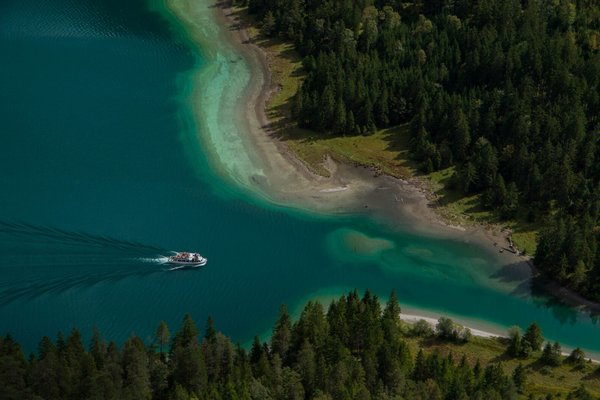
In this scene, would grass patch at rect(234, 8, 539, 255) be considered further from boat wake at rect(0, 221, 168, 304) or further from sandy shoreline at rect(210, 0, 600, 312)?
boat wake at rect(0, 221, 168, 304)

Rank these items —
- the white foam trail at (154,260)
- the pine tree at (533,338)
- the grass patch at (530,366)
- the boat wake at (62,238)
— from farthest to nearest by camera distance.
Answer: the boat wake at (62,238)
the white foam trail at (154,260)
the pine tree at (533,338)
the grass patch at (530,366)

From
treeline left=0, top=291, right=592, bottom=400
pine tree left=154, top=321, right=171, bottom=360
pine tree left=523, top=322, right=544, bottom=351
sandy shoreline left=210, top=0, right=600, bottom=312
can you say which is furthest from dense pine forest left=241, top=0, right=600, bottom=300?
pine tree left=154, top=321, right=171, bottom=360

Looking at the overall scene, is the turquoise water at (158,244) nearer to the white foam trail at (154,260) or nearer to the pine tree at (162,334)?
the white foam trail at (154,260)

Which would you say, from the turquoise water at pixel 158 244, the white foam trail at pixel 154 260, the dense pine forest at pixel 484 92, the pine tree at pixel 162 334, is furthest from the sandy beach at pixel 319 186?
the pine tree at pixel 162 334

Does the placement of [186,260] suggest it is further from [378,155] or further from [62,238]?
[378,155]

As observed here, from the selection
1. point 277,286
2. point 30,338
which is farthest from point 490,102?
point 30,338

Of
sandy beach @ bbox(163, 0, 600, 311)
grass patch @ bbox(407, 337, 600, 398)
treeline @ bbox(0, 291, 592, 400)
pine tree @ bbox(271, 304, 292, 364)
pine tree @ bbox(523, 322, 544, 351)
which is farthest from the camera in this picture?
sandy beach @ bbox(163, 0, 600, 311)

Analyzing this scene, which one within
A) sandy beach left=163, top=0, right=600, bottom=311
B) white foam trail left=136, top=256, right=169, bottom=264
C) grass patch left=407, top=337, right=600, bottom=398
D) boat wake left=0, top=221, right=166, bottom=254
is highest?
sandy beach left=163, top=0, right=600, bottom=311

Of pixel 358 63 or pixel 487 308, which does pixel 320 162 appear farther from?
pixel 487 308
